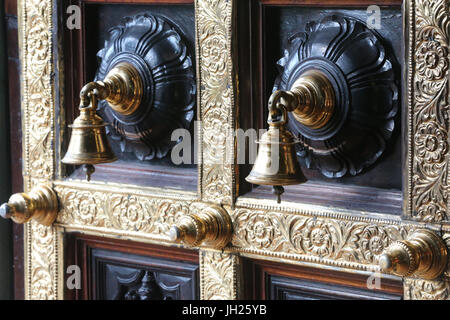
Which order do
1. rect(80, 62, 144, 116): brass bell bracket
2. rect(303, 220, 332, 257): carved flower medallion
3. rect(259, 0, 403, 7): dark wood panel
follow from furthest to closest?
rect(80, 62, 144, 116): brass bell bracket
rect(303, 220, 332, 257): carved flower medallion
rect(259, 0, 403, 7): dark wood panel

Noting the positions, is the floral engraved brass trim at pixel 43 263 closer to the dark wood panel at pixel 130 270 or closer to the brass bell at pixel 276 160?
the dark wood panel at pixel 130 270

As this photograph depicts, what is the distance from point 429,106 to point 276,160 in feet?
1.22

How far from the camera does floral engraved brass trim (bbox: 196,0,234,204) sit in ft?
7.40

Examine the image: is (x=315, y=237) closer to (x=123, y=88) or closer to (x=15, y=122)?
(x=123, y=88)

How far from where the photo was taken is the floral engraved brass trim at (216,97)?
7.40ft

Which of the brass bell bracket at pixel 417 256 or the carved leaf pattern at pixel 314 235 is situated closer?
the brass bell bracket at pixel 417 256

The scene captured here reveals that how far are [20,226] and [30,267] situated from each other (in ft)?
0.56

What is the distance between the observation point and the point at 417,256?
6.34 ft

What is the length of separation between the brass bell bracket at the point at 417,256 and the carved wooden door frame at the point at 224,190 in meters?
0.03

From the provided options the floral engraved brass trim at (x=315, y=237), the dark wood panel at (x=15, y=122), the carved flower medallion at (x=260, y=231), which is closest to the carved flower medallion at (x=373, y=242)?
the floral engraved brass trim at (x=315, y=237)

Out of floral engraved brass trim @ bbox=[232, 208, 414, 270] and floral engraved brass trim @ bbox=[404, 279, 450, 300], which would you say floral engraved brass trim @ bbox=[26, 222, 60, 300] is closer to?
floral engraved brass trim @ bbox=[232, 208, 414, 270]

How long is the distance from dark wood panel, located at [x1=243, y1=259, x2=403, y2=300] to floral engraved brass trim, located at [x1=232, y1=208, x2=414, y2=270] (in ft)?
0.22

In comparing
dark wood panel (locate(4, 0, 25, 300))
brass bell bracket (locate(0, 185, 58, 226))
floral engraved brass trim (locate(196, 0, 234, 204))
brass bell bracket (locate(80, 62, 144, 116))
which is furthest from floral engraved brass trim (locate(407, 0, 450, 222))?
dark wood panel (locate(4, 0, 25, 300))
